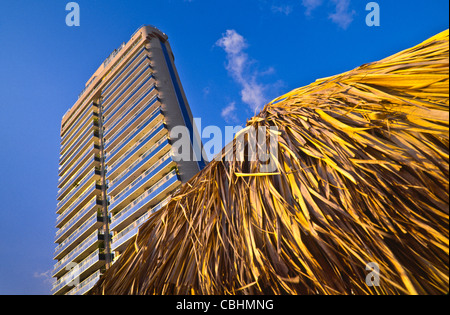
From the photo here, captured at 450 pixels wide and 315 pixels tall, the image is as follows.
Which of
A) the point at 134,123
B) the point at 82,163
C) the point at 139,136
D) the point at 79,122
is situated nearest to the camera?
the point at 139,136

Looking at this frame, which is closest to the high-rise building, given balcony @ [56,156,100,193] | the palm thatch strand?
balcony @ [56,156,100,193]

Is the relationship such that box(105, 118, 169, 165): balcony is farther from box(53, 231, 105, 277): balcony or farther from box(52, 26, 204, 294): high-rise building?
box(53, 231, 105, 277): balcony

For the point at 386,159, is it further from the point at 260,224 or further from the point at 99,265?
the point at 99,265

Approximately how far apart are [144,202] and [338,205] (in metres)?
21.5

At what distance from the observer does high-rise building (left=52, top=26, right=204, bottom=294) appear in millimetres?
21047

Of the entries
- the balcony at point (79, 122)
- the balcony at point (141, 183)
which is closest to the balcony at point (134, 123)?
the balcony at point (141, 183)

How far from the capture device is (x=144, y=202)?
20922mm

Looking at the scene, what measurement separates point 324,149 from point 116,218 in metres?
23.6

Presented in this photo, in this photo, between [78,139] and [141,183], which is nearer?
[141,183]

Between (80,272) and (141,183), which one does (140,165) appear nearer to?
(141,183)

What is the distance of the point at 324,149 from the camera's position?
545mm

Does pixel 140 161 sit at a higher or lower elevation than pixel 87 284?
higher

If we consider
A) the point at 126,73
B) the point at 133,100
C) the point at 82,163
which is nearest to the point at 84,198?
the point at 82,163
